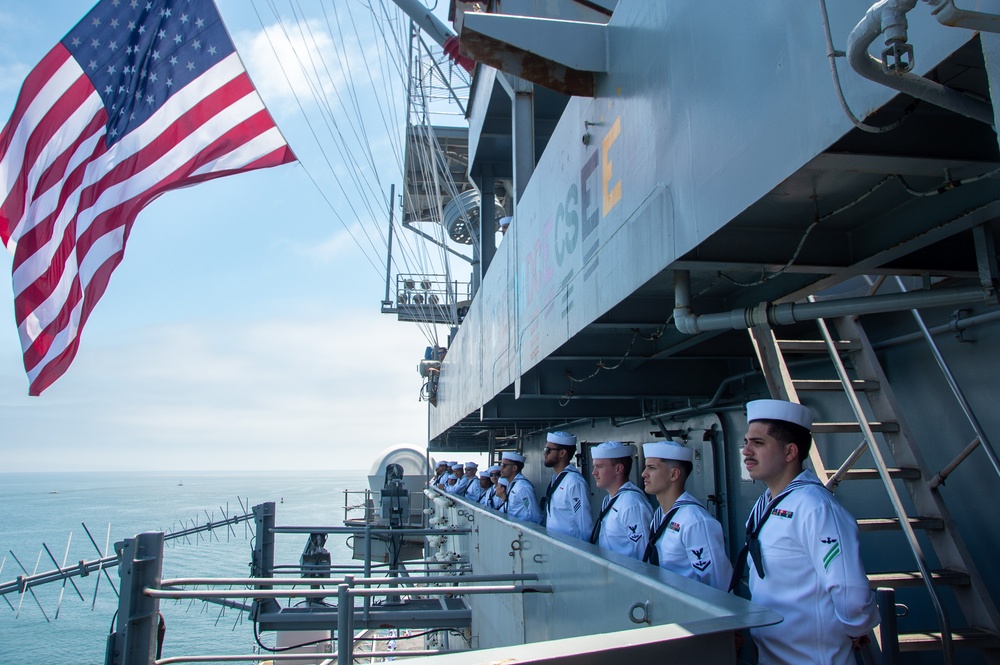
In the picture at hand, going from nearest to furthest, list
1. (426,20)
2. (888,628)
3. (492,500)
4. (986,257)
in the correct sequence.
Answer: (888,628) → (986,257) → (426,20) → (492,500)

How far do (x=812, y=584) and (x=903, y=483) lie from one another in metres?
1.87

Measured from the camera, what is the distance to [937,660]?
364cm

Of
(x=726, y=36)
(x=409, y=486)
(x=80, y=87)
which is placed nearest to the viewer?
(x=726, y=36)

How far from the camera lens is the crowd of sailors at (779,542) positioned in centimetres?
219

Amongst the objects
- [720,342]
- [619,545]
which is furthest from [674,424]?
[619,545]

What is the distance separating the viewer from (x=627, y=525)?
404 centimetres

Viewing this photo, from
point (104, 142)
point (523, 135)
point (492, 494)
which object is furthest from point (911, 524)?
point (492, 494)

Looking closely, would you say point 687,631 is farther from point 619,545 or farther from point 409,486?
point 409,486

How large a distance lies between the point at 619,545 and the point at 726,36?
9.05ft

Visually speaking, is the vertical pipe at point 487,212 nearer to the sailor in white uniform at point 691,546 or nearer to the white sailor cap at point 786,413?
the sailor in white uniform at point 691,546

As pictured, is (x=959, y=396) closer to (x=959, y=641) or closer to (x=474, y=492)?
(x=959, y=641)

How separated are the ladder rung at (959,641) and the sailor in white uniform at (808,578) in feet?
3.61

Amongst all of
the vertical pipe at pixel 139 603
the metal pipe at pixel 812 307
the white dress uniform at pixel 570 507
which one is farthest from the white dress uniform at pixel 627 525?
the vertical pipe at pixel 139 603

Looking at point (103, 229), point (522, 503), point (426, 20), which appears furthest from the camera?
point (426, 20)
